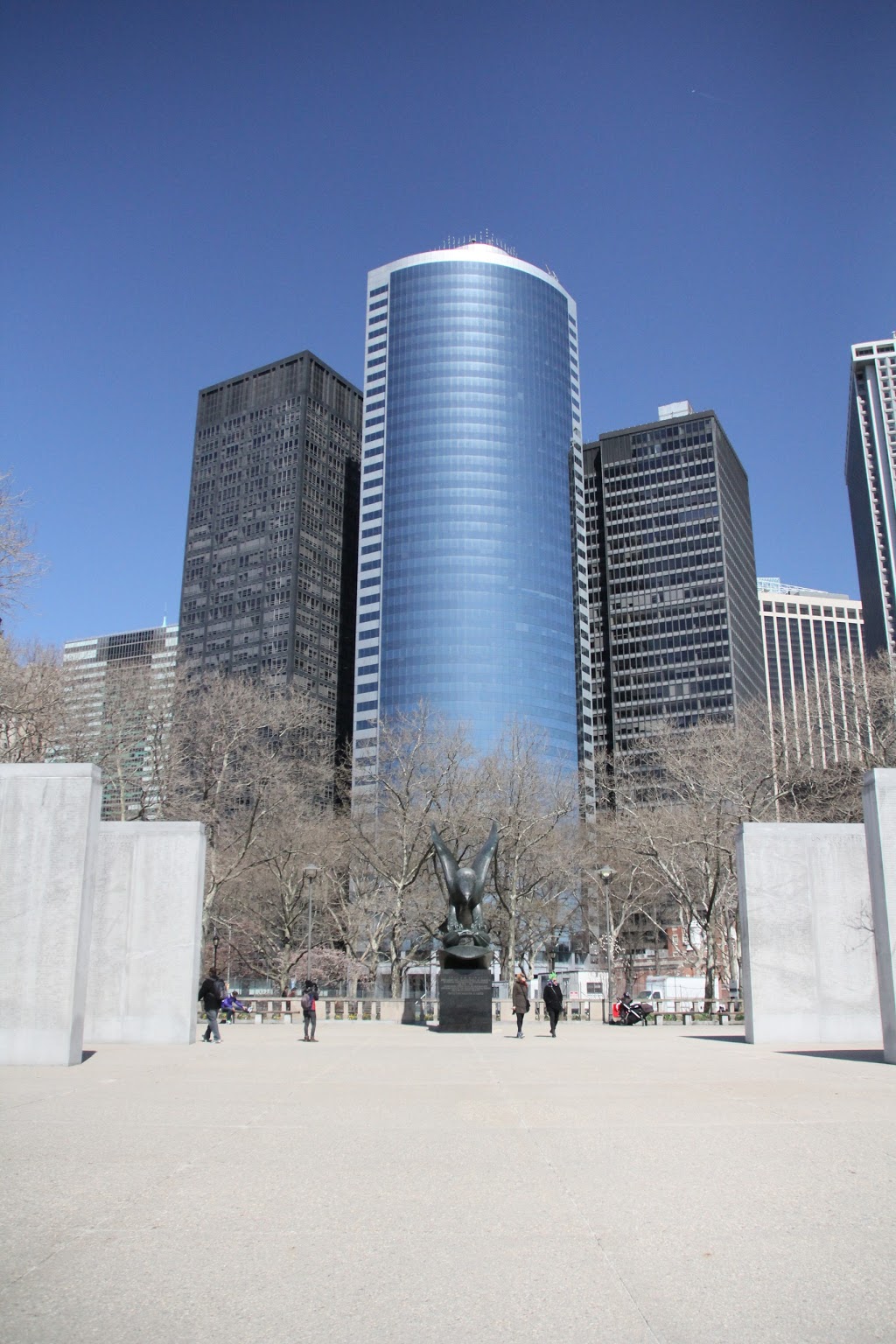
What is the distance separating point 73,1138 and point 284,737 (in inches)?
1435

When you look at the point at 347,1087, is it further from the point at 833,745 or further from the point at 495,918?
the point at 495,918

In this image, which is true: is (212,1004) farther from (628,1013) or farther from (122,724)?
(122,724)

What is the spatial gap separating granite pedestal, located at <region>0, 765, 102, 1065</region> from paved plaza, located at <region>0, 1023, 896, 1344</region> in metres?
2.90

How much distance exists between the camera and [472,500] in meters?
148

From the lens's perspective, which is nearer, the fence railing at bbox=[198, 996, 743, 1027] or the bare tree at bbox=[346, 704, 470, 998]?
the fence railing at bbox=[198, 996, 743, 1027]

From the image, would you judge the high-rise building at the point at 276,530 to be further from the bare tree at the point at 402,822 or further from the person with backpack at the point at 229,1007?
the person with backpack at the point at 229,1007

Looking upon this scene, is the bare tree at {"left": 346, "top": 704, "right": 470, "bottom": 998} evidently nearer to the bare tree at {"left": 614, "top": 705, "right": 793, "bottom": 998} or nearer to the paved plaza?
the bare tree at {"left": 614, "top": 705, "right": 793, "bottom": 998}

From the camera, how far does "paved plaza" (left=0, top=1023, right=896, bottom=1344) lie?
465 cm

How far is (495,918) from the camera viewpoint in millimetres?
57594

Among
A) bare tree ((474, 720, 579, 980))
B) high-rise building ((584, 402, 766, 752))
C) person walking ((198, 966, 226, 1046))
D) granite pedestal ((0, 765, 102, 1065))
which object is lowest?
person walking ((198, 966, 226, 1046))

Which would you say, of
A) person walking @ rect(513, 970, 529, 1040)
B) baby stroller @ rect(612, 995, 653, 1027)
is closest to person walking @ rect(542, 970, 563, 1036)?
person walking @ rect(513, 970, 529, 1040)

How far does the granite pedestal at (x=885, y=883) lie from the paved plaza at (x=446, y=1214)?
143 inches

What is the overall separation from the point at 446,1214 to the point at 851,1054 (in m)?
14.8

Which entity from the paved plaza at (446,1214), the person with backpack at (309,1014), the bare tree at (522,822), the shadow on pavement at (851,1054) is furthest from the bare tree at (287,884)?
the paved plaza at (446,1214)
